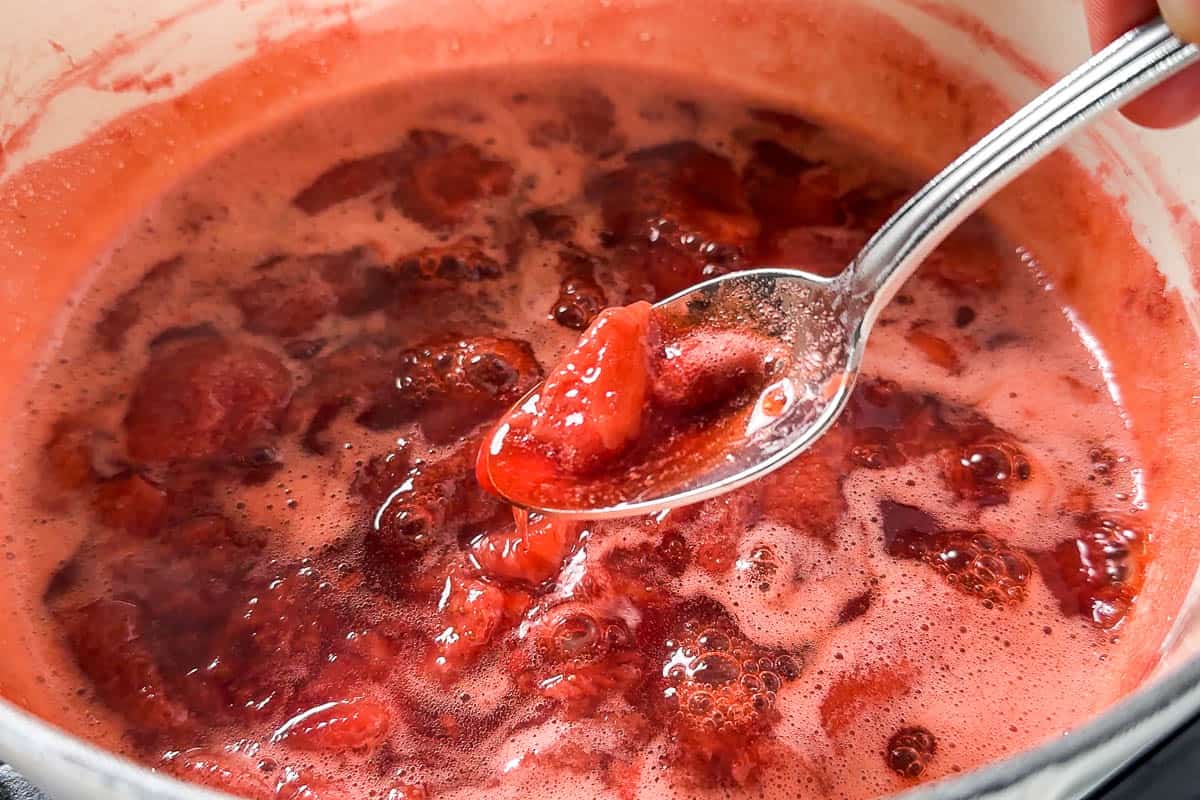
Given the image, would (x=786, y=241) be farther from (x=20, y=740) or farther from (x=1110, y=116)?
(x=20, y=740)

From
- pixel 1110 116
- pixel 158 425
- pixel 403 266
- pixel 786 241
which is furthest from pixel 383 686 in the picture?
pixel 1110 116

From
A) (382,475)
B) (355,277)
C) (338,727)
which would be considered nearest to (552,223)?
(355,277)

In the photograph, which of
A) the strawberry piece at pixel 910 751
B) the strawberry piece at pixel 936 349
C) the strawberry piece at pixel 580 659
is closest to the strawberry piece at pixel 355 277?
the strawberry piece at pixel 580 659

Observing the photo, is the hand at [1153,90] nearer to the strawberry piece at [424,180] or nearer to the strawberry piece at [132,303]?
the strawberry piece at [424,180]

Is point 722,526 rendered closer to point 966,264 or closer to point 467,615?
point 467,615

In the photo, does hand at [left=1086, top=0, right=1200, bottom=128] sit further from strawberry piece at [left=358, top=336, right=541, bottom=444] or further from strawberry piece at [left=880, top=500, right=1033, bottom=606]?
strawberry piece at [left=358, top=336, right=541, bottom=444]

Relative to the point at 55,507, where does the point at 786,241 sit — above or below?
above

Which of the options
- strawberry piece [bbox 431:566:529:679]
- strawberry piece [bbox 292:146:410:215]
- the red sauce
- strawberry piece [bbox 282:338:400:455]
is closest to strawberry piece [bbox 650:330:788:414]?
the red sauce

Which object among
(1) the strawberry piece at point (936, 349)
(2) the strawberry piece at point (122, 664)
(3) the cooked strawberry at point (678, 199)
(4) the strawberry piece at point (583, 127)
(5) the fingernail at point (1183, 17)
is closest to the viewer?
(5) the fingernail at point (1183, 17)
